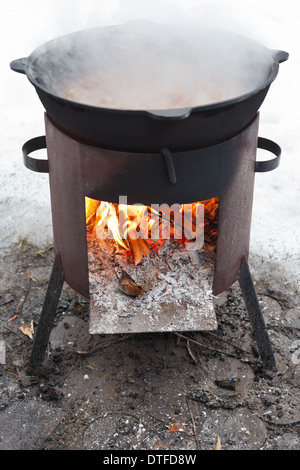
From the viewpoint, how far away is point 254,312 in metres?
2.73

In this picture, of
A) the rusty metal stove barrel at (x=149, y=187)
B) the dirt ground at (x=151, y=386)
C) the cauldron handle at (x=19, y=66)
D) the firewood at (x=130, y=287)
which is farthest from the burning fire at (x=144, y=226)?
the cauldron handle at (x=19, y=66)

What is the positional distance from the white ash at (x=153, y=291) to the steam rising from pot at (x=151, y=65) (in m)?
0.76

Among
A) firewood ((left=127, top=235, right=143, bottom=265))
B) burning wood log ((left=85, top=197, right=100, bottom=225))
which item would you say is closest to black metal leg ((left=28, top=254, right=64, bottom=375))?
burning wood log ((left=85, top=197, right=100, bottom=225))

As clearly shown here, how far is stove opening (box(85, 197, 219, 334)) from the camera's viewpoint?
256cm

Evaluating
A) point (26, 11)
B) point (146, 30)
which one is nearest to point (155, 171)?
point (146, 30)

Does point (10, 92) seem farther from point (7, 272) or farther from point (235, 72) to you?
point (235, 72)

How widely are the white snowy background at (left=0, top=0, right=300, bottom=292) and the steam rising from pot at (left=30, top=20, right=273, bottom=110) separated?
1.82 feet

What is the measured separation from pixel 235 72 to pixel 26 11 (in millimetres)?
4599

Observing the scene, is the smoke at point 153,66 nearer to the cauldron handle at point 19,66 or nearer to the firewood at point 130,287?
the cauldron handle at point 19,66

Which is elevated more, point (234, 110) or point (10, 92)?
point (234, 110)

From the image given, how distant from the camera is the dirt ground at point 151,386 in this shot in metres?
2.51

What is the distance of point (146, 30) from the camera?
2.71 m

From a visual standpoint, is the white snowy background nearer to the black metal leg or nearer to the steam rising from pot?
the steam rising from pot

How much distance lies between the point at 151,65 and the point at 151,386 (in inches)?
63.5
